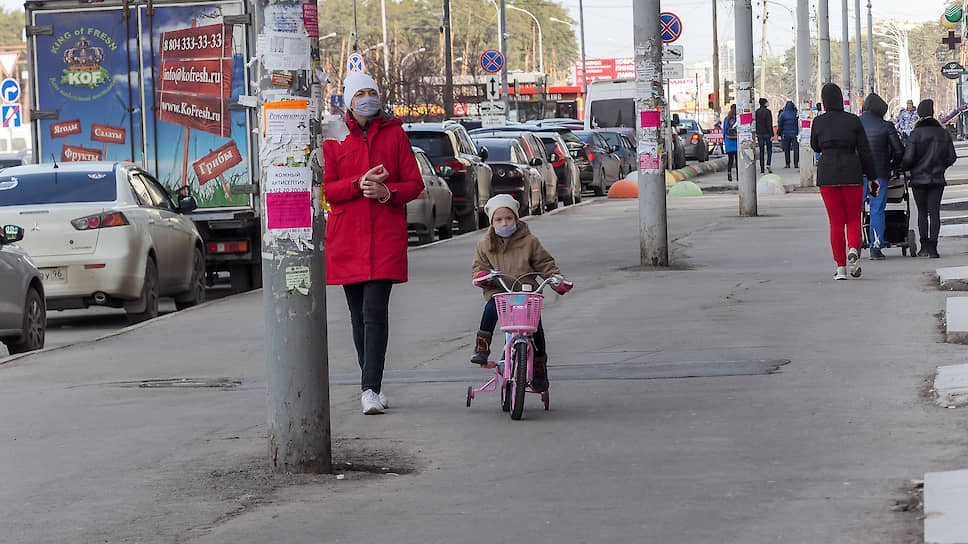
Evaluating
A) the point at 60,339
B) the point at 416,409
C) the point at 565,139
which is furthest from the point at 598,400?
the point at 565,139

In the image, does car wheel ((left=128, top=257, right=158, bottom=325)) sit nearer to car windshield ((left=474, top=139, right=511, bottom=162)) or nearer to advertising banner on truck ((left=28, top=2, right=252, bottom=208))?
advertising banner on truck ((left=28, top=2, right=252, bottom=208))

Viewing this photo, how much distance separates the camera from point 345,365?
39.4 ft

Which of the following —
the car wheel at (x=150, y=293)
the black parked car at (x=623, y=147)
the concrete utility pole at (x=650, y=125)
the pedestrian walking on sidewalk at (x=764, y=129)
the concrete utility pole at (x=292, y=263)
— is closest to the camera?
the concrete utility pole at (x=292, y=263)

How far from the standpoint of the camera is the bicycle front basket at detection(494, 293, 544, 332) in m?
9.00

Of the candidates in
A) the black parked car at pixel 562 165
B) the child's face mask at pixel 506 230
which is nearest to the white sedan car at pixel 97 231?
the child's face mask at pixel 506 230

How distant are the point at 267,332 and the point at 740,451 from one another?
220cm

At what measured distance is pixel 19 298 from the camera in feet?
45.6

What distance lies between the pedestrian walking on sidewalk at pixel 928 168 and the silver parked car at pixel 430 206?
746cm

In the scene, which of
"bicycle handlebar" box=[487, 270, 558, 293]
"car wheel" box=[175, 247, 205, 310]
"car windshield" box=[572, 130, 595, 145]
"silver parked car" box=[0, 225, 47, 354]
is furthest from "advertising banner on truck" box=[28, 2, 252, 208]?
"car windshield" box=[572, 130, 595, 145]

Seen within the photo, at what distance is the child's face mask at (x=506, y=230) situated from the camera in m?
9.30

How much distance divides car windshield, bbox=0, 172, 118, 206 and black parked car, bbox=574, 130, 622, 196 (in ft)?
81.1

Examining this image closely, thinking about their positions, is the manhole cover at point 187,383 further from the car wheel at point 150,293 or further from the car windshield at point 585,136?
the car windshield at point 585,136

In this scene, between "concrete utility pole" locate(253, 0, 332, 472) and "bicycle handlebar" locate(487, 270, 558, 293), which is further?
"bicycle handlebar" locate(487, 270, 558, 293)

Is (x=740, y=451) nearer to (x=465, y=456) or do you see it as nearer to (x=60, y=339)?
(x=465, y=456)
